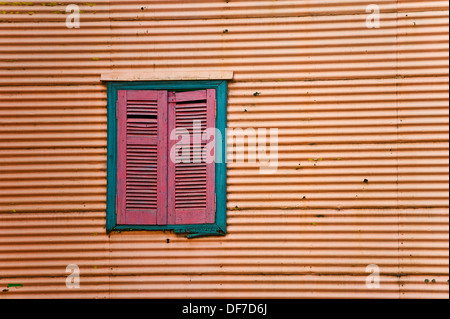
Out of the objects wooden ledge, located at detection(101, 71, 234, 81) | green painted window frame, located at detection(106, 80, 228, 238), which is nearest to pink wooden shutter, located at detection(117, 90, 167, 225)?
green painted window frame, located at detection(106, 80, 228, 238)

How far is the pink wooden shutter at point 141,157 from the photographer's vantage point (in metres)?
5.24

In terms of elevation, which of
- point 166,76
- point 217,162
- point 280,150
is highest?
point 166,76

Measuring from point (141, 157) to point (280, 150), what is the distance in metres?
1.59

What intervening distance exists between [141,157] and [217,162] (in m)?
0.87

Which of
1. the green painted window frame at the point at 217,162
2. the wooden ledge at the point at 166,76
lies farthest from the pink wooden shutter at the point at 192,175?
the wooden ledge at the point at 166,76

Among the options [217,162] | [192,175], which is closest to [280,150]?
[217,162]

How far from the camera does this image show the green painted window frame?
5203 mm

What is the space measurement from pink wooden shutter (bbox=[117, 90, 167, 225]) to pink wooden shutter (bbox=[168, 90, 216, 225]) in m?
0.11

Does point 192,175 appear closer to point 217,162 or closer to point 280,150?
point 217,162

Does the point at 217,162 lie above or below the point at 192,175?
above

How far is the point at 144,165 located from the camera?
5.28 m

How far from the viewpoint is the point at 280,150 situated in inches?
206

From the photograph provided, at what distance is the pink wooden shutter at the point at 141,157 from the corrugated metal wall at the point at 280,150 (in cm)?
23

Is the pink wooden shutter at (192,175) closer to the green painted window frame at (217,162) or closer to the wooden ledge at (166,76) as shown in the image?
the green painted window frame at (217,162)
